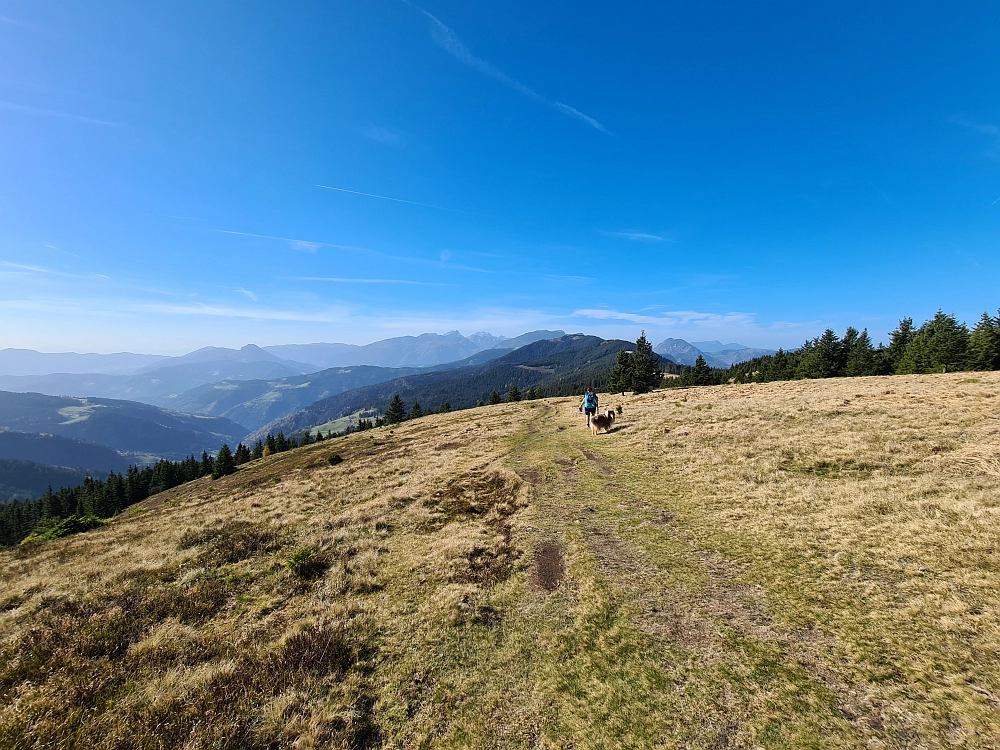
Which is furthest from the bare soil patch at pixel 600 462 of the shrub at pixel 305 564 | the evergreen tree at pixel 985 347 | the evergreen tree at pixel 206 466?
the evergreen tree at pixel 206 466

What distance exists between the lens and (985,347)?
53656 millimetres

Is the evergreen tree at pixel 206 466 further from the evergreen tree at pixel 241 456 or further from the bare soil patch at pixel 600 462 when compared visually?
the bare soil patch at pixel 600 462

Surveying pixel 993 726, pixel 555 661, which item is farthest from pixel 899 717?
pixel 555 661

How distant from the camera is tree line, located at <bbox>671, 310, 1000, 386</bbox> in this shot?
55.6m

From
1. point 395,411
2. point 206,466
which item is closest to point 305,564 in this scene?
point 395,411

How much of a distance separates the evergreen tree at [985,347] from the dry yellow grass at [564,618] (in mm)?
57704

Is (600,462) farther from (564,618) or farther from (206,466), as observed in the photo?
(206,466)

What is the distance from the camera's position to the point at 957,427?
18.6 metres

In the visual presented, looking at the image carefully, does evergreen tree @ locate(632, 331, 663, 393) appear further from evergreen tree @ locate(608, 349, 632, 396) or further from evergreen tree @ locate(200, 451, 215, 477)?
evergreen tree @ locate(200, 451, 215, 477)

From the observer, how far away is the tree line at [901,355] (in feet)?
182

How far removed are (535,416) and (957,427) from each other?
3365 cm

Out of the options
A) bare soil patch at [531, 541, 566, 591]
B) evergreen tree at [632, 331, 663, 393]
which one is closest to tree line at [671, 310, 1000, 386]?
evergreen tree at [632, 331, 663, 393]

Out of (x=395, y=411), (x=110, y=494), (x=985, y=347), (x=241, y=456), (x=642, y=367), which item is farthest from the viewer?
(x=395, y=411)

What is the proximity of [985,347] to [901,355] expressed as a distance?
2403 centimetres
